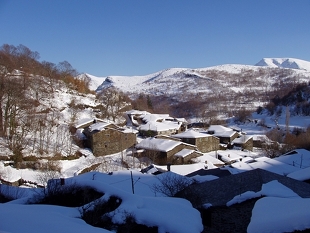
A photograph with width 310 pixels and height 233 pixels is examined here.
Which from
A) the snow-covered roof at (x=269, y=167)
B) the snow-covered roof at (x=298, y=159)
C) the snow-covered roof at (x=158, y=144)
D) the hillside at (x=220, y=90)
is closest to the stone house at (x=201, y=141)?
the snow-covered roof at (x=158, y=144)

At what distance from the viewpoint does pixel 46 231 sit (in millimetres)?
4500

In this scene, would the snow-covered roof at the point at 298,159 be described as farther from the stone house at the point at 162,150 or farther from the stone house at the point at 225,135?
the stone house at the point at 225,135

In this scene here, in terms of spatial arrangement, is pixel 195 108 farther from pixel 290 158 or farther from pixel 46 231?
pixel 46 231

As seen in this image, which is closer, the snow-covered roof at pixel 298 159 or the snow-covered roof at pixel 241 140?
the snow-covered roof at pixel 298 159

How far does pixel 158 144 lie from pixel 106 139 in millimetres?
5044

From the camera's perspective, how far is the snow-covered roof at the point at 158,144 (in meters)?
26.9

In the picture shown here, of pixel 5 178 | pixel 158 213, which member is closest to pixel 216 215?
pixel 158 213

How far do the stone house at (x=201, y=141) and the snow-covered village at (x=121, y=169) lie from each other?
0.12m

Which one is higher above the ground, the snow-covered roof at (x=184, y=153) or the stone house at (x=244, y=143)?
the snow-covered roof at (x=184, y=153)

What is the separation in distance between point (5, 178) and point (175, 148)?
565 inches

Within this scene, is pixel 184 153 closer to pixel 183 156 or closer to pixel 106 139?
pixel 183 156

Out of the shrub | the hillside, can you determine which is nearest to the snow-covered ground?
the shrub

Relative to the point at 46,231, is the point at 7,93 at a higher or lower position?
higher

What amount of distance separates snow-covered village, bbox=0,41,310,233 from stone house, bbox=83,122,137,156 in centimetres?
10
